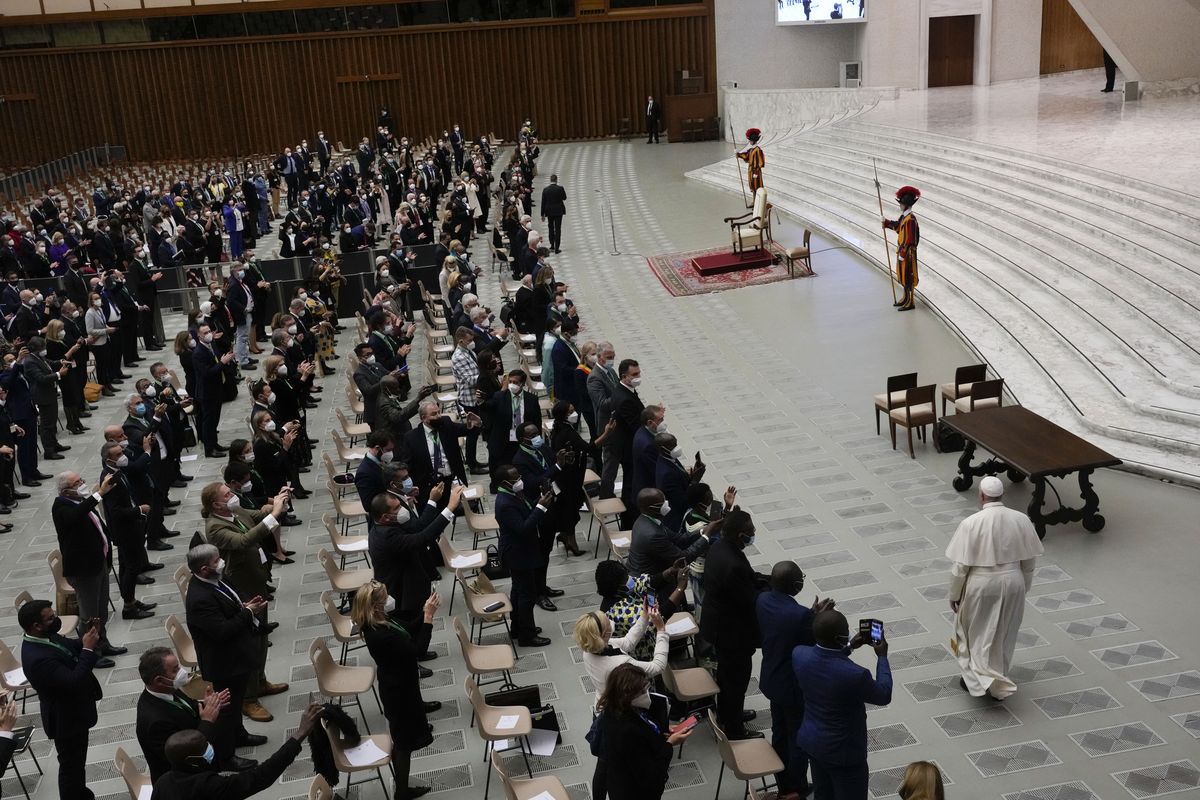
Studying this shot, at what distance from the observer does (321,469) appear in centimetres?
1239

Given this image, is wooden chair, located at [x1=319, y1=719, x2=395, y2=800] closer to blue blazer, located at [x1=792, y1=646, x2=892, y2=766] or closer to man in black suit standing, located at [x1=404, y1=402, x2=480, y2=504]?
blue blazer, located at [x1=792, y1=646, x2=892, y2=766]

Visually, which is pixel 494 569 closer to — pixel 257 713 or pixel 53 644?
pixel 257 713

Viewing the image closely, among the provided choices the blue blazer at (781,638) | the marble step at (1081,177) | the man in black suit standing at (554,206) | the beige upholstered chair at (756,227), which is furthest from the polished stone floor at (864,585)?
the man in black suit standing at (554,206)

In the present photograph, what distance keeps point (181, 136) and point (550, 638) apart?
1436 inches

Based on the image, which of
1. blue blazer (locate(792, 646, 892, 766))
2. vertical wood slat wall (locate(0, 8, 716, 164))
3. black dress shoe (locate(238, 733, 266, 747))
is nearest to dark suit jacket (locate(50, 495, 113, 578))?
black dress shoe (locate(238, 733, 266, 747))

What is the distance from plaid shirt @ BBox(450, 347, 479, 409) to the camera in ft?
36.7

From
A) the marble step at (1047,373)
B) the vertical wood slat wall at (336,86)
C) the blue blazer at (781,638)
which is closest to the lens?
the blue blazer at (781,638)

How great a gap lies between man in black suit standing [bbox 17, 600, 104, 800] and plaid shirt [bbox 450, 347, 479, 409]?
5268mm

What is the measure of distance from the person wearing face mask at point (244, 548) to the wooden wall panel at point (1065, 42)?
29774 millimetres

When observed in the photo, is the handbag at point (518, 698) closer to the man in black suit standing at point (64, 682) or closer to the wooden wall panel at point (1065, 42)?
the man in black suit standing at point (64, 682)

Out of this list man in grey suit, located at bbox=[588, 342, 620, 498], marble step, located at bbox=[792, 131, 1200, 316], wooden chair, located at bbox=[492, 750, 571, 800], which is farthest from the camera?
marble step, located at bbox=[792, 131, 1200, 316]

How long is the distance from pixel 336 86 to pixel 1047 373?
32688 mm

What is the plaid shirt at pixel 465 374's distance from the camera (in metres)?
11.2

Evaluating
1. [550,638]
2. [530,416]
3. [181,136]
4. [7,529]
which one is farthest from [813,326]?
[181,136]
